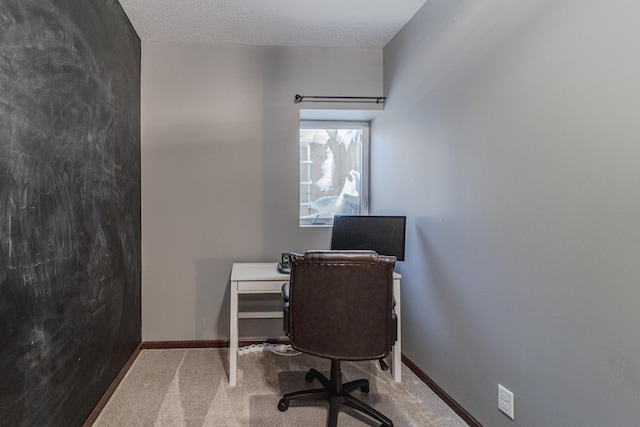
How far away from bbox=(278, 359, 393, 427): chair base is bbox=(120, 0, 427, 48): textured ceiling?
7.39 feet

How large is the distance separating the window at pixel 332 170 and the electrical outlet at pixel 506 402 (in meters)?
1.91

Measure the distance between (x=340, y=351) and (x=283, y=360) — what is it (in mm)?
1069

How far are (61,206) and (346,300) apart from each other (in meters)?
1.36

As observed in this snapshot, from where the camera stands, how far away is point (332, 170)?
10.7 feet

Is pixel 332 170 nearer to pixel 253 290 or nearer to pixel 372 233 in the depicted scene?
pixel 372 233

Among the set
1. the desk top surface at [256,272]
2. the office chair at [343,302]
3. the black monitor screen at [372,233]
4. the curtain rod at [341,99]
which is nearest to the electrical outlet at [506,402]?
the office chair at [343,302]

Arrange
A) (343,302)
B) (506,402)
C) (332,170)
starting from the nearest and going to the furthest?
(506,402) → (343,302) → (332,170)

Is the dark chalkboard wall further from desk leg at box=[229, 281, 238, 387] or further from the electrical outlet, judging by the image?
the electrical outlet

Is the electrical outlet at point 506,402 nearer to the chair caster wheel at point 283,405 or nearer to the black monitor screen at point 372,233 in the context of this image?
the black monitor screen at point 372,233

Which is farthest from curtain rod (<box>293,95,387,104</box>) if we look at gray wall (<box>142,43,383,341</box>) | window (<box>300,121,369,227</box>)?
window (<box>300,121,369,227</box>)

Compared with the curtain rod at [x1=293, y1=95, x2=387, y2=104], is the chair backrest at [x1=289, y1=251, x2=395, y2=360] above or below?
below

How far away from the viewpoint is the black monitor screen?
2.40 meters

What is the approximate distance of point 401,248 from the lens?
2395mm

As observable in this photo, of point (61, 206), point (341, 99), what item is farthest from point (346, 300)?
point (341, 99)
